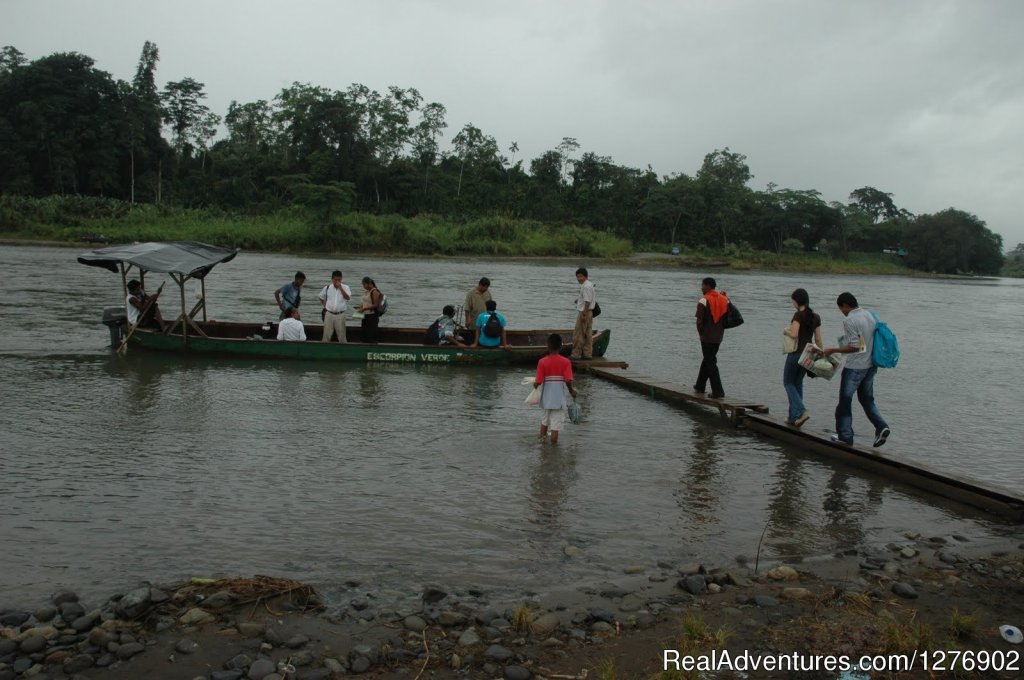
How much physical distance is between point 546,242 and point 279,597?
64512 mm

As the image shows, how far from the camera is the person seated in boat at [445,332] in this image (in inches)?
613

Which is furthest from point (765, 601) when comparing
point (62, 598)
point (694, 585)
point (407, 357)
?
point (407, 357)

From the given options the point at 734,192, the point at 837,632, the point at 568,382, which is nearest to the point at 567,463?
the point at 568,382

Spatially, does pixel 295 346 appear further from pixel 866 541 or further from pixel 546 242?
pixel 546 242

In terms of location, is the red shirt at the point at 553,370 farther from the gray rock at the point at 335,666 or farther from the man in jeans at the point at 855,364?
the gray rock at the point at 335,666

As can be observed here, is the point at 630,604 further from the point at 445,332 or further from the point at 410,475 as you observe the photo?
the point at 445,332

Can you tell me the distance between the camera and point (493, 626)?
5.05 m

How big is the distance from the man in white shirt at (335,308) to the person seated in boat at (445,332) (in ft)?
5.78

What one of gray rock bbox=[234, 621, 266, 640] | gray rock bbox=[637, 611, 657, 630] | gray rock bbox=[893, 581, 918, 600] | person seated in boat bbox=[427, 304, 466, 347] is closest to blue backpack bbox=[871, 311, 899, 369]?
gray rock bbox=[893, 581, 918, 600]

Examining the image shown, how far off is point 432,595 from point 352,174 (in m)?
69.8

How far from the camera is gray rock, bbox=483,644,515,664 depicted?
464 cm

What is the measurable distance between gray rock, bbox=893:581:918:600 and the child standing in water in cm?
428

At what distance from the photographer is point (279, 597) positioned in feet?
17.4

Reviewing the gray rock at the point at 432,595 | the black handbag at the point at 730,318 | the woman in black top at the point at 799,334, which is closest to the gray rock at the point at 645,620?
the gray rock at the point at 432,595
